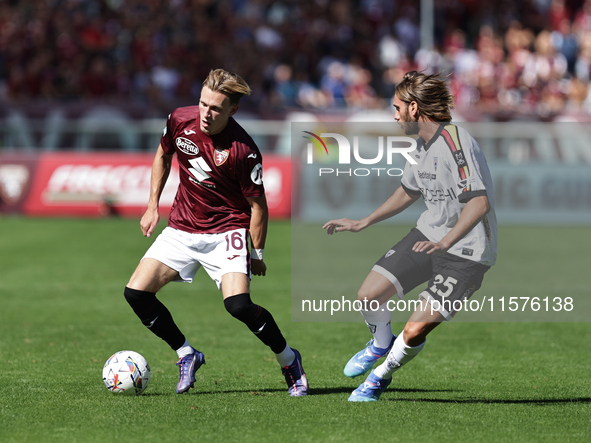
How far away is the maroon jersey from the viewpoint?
5.78 m

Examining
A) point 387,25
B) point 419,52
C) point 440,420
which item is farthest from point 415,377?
point 387,25

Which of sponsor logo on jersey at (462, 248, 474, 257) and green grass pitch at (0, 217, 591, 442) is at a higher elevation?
sponsor logo on jersey at (462, 248, 474, 257)

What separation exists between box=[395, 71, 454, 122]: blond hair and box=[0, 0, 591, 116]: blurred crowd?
13814 millimetres

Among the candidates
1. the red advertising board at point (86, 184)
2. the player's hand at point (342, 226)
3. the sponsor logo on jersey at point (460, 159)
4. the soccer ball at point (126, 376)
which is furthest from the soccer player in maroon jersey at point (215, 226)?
the red advertising board at point (86, 184)

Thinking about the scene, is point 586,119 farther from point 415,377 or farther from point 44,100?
point 415,377

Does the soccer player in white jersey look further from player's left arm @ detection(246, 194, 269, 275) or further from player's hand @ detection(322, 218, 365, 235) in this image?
player's left arm @ detection(246, 194, 269, 275)

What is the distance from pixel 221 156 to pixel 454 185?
1.50 m

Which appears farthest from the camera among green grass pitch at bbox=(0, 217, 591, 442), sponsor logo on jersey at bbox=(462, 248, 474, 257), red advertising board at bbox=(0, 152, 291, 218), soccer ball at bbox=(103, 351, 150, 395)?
red advertising board at bbox=(0, 152, 291, 218)

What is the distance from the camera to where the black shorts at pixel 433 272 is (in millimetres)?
5566

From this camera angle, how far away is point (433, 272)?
5.74 meters

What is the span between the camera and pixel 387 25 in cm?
2384

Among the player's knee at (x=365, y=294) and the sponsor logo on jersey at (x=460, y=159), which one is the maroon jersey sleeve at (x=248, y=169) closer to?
the player's knee at (x=365, y=294)

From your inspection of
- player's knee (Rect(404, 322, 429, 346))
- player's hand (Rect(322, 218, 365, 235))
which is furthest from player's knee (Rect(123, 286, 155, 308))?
player's knee (Rect(404, 322, 429, 346))

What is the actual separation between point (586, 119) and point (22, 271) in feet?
39.6
